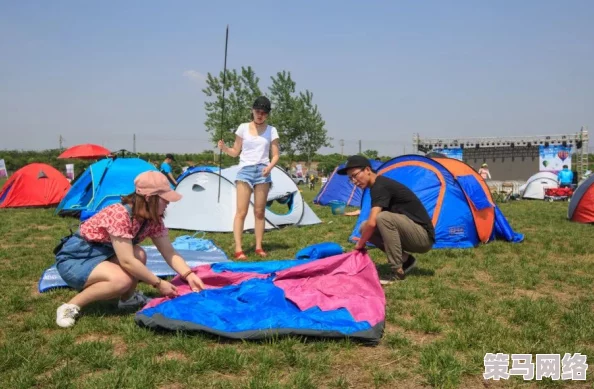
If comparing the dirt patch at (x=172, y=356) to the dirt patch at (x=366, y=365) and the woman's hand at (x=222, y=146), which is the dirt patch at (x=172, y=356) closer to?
the dirt patch at (x=366, y=365)

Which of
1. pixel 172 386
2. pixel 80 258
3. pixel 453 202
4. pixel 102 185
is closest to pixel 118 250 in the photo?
pixel 80 258

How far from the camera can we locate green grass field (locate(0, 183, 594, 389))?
250cm

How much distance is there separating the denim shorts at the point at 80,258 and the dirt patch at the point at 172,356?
0.93 meters

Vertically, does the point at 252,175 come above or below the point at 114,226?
above

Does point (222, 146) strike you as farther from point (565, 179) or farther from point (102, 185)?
point (565, 179)

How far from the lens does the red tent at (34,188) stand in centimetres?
1291

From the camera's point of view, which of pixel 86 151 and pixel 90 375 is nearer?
pixel 90 375

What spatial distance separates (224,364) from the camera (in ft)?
8.71

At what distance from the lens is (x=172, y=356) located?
2.81 m

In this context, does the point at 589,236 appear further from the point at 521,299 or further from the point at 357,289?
the point at 357,289

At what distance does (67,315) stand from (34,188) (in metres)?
11.3

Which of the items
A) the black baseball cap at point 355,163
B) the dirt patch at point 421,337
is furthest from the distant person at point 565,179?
the dirt patch at point 421,337

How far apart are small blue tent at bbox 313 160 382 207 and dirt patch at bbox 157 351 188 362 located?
37.3 feet

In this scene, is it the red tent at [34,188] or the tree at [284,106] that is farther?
the tree at [284,106]
